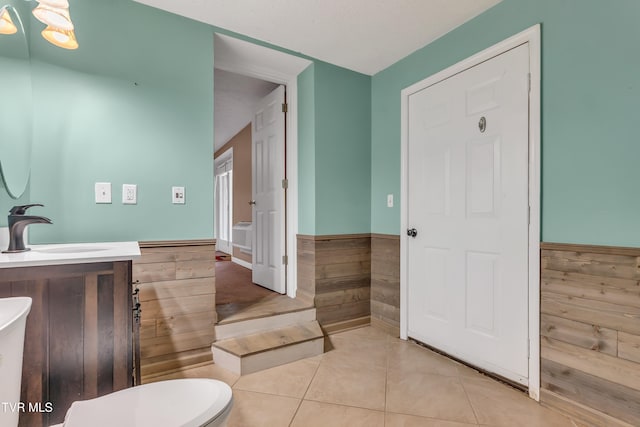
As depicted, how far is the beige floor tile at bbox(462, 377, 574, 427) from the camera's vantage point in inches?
59.5

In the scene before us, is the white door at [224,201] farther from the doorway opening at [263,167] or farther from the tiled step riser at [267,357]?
the tiled step riser at [267,357]

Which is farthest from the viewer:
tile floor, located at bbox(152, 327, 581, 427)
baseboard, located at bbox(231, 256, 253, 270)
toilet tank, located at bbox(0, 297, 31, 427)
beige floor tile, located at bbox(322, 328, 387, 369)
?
baseboard, located at bbox(231, 256, 253, 270)

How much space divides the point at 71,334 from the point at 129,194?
3.18ft

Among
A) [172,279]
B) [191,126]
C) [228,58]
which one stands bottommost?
[172,279]

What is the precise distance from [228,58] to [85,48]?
3.36ft

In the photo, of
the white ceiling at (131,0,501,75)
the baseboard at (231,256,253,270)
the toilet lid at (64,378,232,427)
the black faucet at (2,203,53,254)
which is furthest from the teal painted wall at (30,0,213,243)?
the baseboard at (231,256,253,270)

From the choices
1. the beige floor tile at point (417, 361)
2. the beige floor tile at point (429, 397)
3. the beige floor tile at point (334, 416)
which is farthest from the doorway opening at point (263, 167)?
the beige floor tile at point (429, 397)

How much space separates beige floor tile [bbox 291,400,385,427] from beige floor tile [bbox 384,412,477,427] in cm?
4

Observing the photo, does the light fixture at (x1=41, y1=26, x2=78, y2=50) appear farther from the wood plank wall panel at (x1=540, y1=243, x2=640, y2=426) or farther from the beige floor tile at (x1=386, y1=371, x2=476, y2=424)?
the wood plank wall panel at (x1=540, y1=243, x2=640, y2=426)

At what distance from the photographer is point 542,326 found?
1664mm

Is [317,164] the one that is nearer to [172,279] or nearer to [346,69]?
[346,69]

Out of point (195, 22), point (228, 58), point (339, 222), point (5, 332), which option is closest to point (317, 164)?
point (339, 222)

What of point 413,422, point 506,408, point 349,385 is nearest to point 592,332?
point 506,408

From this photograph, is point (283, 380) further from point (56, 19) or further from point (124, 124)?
point (56, 19)
